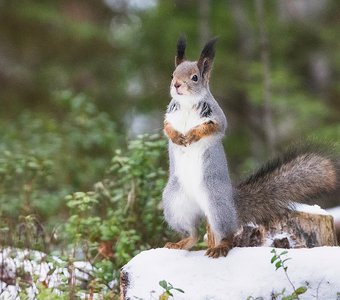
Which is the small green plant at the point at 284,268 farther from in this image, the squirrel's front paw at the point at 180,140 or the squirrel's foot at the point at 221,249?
the squirrel's front paw at the point at 180,140

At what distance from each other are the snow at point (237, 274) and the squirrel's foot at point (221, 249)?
0.02 m

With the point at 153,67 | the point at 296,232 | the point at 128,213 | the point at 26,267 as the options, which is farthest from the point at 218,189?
the point at 153,67

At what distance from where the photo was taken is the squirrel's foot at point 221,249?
364 cm

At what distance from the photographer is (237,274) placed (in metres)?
3.49

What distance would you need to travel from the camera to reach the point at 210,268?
3.57 m

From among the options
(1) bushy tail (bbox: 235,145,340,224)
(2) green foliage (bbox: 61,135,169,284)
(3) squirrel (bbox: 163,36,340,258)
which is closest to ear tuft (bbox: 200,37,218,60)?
(3) squirrel (bbox: 163,36,340,258)

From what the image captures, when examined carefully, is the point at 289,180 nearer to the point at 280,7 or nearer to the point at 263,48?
the point at 263,48

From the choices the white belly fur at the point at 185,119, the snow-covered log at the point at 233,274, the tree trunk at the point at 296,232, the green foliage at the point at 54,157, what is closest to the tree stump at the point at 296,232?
the tree trunk at the point at 296,232

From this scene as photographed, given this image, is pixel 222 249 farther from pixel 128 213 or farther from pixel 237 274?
pixel 128 213

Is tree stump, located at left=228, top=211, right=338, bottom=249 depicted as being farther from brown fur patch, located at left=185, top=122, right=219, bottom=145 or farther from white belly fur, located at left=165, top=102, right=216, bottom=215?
brown fur patch, located at left=185, top=122, right=219, bottom=145

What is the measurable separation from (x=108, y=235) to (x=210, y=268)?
1.27 metres

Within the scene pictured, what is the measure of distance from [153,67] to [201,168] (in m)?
7.05

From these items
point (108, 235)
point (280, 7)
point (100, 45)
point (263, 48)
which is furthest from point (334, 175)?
point (280, 7)

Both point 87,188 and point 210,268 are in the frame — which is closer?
point 210,268
